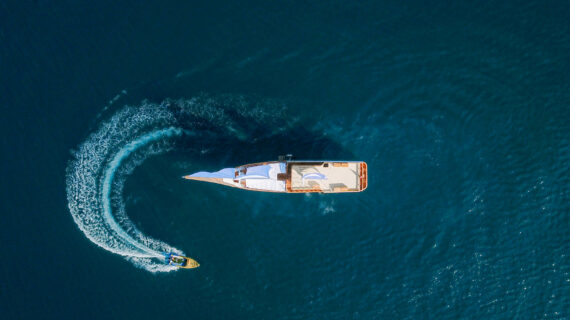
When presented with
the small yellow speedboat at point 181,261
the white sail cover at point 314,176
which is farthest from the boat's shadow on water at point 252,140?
the small yellow speedboat at point 181,261

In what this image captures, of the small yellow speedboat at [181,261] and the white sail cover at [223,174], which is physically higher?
the white sail cover at [223,174]

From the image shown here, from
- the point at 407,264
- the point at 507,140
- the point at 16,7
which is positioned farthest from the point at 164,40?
the point at 507,140

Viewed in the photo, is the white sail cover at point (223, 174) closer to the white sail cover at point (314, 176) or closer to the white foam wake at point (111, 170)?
the white foam wake at point (111, 170)

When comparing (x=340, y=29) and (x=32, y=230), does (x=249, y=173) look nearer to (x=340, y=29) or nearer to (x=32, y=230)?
(x=340, y=29)

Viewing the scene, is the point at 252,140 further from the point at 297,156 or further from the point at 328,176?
the point at 328,176

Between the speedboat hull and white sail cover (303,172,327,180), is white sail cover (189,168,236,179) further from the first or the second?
white sail cover (303,172,327,180)

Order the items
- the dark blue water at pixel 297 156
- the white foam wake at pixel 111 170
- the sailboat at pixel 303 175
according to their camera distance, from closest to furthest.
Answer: the sailboat at pixel 303 175
the dark blue water at pixel 297 156
the white foam wake at pixel 111 170

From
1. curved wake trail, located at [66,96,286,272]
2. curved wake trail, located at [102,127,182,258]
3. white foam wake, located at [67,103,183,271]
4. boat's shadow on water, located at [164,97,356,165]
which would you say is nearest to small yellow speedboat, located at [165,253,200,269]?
curved wake trail, located at [66,96,286,272]
